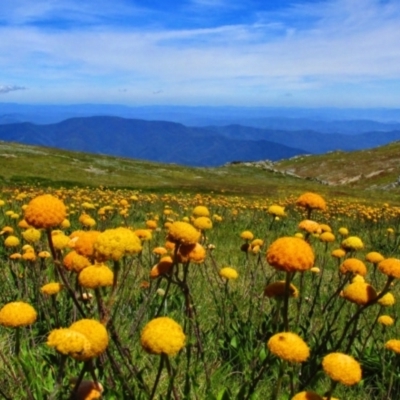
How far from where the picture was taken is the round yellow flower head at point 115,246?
2350mm

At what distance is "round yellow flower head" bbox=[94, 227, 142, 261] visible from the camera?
235 cm

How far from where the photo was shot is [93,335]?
1.89m

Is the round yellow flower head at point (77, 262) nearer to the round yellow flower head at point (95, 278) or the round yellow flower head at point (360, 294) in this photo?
the round yellow flower head at point (95, 278)

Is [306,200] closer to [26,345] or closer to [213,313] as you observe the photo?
[213,313]

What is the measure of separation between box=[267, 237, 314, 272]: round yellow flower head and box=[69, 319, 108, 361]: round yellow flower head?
38.2 inches

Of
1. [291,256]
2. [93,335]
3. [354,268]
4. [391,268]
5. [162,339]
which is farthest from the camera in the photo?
[354,268]

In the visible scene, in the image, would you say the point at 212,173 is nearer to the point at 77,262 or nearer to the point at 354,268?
the point at 354,268

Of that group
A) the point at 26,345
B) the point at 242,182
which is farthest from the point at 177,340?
the point at 242,182

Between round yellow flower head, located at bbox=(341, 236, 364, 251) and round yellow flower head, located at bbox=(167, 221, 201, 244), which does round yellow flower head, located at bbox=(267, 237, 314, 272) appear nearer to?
round yellow flower head, located at bbox=(167, 221, 201, 244)

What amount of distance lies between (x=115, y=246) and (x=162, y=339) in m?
0.57

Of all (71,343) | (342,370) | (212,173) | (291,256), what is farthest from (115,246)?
(212,173)

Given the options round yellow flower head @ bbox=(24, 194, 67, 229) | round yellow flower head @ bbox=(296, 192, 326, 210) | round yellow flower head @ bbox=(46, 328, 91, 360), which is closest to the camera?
round yellow flower head @ bbox=(46, 328, 91, 360)

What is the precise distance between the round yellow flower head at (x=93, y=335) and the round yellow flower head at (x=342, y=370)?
40.2 inches

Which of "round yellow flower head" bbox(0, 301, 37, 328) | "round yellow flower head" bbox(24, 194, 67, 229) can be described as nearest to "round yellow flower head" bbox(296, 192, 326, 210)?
"round yellow flower head" bbox(24, 194, 67, 229)
